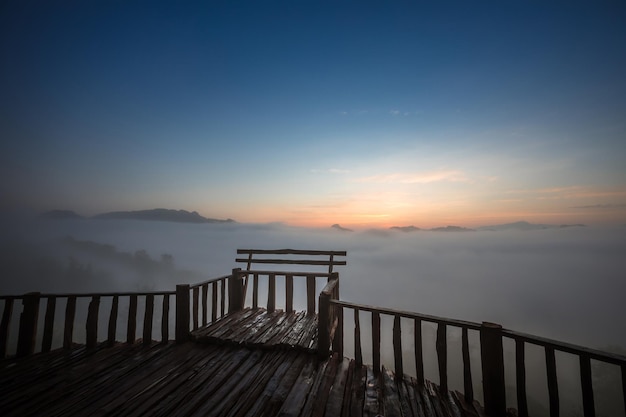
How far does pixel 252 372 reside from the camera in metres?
4.70

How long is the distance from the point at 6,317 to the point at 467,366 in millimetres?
9676

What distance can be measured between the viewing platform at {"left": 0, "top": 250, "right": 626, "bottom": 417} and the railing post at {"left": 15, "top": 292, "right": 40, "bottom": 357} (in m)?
0.02

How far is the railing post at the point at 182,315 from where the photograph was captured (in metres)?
5.97

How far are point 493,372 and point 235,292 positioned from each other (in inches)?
263

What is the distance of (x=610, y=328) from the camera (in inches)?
5659

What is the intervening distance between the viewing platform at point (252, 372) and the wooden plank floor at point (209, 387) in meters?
0.02

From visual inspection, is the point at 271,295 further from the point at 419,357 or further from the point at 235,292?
the point at 419,357

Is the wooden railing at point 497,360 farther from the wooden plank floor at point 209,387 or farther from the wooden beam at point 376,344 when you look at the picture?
the wooden plank floor at point 209,387

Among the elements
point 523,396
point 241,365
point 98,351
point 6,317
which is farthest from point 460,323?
point 6,317

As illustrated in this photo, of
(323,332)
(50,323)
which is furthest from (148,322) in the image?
(323,332)

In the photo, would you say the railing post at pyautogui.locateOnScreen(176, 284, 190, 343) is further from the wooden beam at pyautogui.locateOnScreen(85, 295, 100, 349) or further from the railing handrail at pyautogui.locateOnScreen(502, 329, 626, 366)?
the railing handrail at pyautogui.locateOnScreen(502, 329, 626, 366)

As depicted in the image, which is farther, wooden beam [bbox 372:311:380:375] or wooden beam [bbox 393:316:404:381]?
wooden beam [bbox 372:311:380:375]

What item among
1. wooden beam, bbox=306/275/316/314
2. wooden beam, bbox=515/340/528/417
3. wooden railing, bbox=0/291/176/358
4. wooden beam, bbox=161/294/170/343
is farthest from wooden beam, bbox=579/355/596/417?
wooden beam, bbox=161/294/170/343

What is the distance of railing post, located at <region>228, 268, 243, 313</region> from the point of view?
26.6ft
